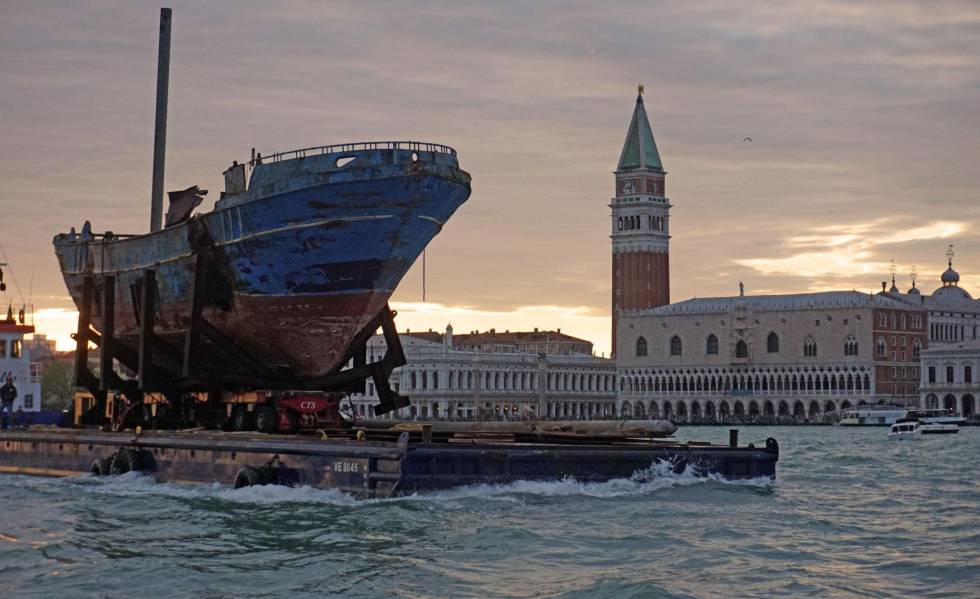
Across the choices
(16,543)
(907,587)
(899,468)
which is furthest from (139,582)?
(899,468)

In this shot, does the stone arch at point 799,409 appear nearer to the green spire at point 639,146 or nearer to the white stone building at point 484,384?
the white stone building at point 484,384

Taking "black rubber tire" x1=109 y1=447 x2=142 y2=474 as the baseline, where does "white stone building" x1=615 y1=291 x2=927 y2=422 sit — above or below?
above

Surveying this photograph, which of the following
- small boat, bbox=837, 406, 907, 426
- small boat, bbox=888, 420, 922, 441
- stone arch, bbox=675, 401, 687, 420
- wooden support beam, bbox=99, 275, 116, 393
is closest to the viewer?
wooden support beam, bbox=99, 275, 116, 393

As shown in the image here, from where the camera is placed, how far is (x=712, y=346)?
17325 centimetres

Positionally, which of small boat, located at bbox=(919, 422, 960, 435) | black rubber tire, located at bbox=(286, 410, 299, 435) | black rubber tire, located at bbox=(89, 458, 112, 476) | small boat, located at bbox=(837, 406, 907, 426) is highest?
small boat, located at bbox=(837, 406, 907, 426)

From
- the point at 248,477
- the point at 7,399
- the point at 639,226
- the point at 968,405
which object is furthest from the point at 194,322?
the point at 639,226

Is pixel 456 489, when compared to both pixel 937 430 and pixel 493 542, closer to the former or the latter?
pixel 493 542

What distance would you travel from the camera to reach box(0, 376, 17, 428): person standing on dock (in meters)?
46.4

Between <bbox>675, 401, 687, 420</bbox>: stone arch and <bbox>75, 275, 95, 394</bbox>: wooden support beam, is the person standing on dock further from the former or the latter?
<bbox>675, 401, 687, 420</bbox>: stone arch

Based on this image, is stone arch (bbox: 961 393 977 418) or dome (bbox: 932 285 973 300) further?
dome (bbox: 932 285 973 300)

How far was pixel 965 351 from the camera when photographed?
15450cm

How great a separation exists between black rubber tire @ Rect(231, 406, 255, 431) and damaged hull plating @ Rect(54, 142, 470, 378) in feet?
4.92

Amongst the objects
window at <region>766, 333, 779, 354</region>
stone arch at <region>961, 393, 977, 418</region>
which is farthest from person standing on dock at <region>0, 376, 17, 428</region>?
window at <region>766, 333, 779, 354</region>

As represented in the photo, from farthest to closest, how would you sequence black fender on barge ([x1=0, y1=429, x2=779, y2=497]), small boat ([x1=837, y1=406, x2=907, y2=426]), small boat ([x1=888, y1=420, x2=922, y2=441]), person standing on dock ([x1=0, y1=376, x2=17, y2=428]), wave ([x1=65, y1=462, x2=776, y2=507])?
small boat ([x1=837, y1=406, x2=907, y2=426]) < small boat ([x1=888, y1=420, x2=922, y2=441]) < person standing on dock ([x1=0, y1=376, x2=17, y2=428]) < wave ([x1=65, y1=462, x2=776, y2=507]) < black fender on barge ([x1=0, y1=429, x2=779, y2=497])
